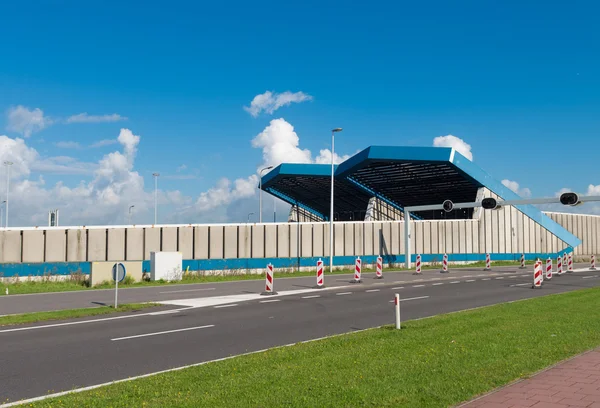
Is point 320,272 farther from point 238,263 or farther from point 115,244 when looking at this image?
point 115,244

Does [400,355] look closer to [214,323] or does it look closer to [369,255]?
[214,323]

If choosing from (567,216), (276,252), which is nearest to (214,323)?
(276,252)

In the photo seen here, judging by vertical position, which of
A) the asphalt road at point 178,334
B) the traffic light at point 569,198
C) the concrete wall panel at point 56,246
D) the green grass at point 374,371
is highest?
the traffic light at point 569,198

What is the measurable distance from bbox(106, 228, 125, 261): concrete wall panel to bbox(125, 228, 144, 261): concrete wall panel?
282 millimetres

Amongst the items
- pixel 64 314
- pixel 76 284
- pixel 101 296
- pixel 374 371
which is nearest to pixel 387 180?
pixel 76 284

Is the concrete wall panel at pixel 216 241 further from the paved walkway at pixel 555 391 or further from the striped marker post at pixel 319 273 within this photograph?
the paved walkway at pixel 555 391

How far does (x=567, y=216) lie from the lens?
224 ft

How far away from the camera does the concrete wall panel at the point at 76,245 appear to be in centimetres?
3409

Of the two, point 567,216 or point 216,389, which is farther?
point 567,216

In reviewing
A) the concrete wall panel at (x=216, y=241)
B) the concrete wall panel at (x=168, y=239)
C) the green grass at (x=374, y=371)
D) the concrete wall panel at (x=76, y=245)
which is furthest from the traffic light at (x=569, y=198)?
the concrete wall panel at (x=76, y=245)

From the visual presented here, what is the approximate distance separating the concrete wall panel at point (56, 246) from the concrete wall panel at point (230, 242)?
1093 cm

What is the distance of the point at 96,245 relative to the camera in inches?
1385

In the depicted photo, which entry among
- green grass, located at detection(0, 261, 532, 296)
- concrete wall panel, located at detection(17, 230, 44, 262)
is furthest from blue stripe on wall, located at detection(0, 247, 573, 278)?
concrete wall panel, located at detection(17, 230, 44, 262)

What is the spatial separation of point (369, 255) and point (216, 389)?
4115 cm
